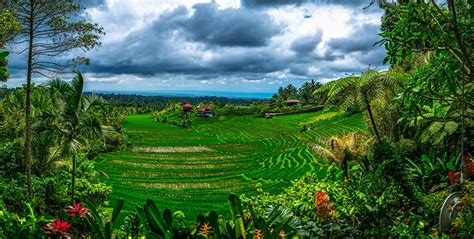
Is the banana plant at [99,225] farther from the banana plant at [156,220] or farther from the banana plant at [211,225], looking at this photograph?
the banana plant at [211,225]

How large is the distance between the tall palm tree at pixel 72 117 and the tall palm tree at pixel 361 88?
7368mm

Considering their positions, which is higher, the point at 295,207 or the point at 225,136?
the point at 295,207

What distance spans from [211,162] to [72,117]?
29162 mm

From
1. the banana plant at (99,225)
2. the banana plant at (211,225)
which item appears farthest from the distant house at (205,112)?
the banana plant at (211,225)

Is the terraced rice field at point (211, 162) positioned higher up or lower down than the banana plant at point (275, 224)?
lower down

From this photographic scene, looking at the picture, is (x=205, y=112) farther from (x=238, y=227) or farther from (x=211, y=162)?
(x=238, y=227)

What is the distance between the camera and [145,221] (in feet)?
9.33

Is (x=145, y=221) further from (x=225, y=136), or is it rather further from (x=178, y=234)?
(x=225, y=136)

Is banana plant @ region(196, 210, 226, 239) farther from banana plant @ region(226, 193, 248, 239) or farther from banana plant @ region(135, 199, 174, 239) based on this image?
banana plant @ region(135, 199, 174, 239)

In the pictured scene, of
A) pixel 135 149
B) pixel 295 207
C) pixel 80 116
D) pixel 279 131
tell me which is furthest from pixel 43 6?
pixel 279 131

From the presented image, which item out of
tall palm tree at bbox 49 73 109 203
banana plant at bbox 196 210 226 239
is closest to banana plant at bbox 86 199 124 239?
banana plant at bbox 196 210 226 239

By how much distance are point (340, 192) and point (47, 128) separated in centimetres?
973

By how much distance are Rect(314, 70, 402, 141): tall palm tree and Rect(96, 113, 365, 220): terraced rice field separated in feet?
8.57

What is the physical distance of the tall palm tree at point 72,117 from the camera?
11.6 meters
